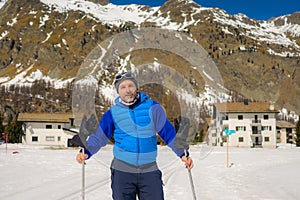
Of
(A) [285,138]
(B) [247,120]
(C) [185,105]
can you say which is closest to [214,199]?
(C) [185,105]

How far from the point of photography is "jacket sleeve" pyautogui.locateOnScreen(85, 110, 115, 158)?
4.04 metres

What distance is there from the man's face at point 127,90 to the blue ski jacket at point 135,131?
92mm

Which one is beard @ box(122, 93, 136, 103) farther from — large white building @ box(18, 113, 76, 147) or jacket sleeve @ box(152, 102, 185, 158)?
large white building @ box(18, 113, 76, 147)

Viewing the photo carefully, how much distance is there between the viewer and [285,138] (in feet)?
290

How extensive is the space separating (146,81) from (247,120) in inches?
2272

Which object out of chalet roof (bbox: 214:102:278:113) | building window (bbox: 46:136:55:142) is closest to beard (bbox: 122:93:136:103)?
building window (bbox: 46:136:55:142)

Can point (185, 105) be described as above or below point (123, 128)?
above

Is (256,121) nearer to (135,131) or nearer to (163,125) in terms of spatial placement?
(163,125)

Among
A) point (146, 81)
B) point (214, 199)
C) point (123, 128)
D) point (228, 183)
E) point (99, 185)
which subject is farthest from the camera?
point (228, 183)

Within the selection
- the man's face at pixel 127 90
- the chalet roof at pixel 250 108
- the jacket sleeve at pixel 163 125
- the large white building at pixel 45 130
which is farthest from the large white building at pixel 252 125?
the man's face at pixel 127 90

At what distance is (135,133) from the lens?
12.9ft

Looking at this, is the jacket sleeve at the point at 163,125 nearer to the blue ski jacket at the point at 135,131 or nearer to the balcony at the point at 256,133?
the blue ski jacket at the point at 135,131

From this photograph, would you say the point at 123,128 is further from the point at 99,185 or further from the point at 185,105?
the point at 99,185

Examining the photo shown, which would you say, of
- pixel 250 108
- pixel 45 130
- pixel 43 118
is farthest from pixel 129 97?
pixel 250 108
